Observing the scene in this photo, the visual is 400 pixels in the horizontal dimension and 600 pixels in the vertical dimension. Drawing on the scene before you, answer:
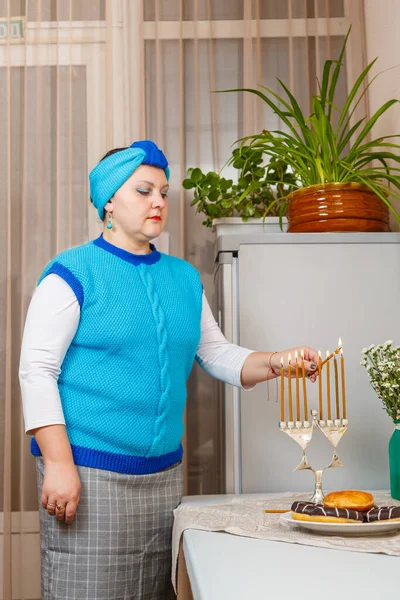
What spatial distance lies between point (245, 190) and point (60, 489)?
40.8 inches

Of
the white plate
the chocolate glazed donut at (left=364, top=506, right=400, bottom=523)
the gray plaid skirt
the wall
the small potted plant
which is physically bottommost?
the gray plaid skirt

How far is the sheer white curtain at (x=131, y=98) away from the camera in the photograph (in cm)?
248

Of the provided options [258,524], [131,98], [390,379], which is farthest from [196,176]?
[258,524]

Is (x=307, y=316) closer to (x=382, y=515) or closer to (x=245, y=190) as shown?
(x=245, y=190)

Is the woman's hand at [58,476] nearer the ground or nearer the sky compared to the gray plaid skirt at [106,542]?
nearer the sky

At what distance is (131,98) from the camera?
254cm

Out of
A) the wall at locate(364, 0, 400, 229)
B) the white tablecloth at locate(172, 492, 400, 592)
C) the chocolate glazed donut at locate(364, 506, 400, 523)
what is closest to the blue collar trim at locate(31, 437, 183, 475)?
the white tablecloth at locate(172, 492, 400, 592)

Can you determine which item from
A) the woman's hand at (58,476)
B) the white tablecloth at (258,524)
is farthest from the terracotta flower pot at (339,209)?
the woman's hand at (58,476)

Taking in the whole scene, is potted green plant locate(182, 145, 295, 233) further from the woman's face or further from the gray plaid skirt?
the gray plaid skirt

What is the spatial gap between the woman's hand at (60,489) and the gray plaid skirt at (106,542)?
0.06 m

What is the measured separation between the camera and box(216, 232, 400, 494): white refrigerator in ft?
5.53

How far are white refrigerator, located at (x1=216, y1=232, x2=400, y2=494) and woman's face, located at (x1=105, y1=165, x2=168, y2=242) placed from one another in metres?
0.28

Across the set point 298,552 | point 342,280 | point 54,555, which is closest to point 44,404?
point 54,555

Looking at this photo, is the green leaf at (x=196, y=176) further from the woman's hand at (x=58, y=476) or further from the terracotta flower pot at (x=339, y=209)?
the woman's hand at (x=58, y=476)
